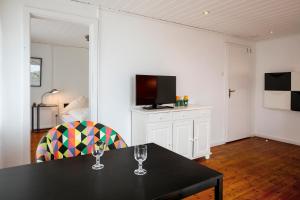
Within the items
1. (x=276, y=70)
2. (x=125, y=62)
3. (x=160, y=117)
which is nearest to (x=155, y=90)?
(x=160, y=117)

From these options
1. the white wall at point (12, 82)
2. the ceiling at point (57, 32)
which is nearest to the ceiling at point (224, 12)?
the white wall at point (12, 82)

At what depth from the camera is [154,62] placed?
3564mm

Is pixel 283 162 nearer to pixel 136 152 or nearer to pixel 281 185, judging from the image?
pixel 281 185

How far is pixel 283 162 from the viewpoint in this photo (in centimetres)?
355

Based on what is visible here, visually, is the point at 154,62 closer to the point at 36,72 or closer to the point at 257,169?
the point at 257,169

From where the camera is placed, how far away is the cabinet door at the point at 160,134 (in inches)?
118

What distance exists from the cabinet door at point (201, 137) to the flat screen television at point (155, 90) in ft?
1.91

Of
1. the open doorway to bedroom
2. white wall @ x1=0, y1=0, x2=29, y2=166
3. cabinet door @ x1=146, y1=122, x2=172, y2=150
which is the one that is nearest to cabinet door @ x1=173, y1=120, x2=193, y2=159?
cabinet door @ x1=146, y1=122, x2=172, y2=150

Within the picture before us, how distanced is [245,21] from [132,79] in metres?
2.16

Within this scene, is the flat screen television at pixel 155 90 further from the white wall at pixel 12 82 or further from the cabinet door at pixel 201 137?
the white wall at pixel 12 82

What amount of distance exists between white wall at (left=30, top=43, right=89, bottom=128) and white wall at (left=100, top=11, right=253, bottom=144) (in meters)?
3.64

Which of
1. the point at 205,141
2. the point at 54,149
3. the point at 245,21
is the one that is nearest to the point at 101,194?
the point at 54,149

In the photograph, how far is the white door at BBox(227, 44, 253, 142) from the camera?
4.72m

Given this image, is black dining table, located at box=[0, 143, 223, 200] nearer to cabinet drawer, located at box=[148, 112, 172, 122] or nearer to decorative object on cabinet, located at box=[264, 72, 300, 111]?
cabinet drawer, located at box=[148, 112, 172, 122]
